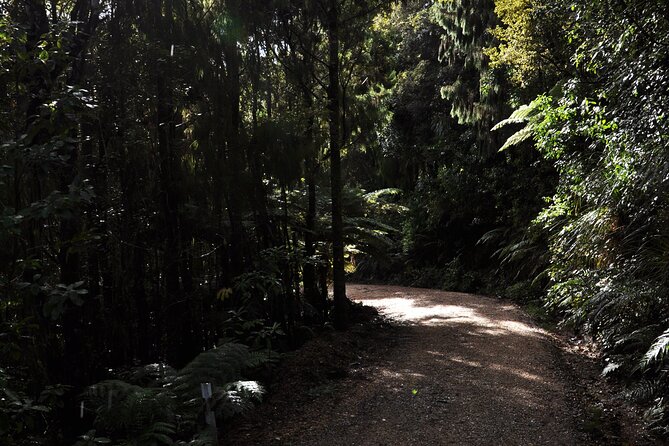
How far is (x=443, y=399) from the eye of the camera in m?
6.19

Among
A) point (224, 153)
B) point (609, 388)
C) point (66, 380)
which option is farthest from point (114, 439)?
point (609, 388)

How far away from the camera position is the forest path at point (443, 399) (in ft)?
17.3

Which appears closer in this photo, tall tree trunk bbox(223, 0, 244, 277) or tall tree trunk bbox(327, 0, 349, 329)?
tall tree trunk bbox(223, 0, 244, 277)

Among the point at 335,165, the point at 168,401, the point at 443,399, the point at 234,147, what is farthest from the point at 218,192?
the point at 443,399

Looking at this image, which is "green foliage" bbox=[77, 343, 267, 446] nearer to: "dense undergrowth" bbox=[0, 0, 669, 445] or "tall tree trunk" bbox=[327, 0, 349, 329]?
"dense undergrowth" bbox=[0, 0, 669, 445]

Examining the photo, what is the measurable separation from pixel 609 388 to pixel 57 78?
6836 mm

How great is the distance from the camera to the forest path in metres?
5.28

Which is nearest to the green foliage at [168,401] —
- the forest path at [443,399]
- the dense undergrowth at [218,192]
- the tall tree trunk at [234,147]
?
the dense undergrowth at [218,192]

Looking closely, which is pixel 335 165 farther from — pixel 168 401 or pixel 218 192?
pixel 168 401

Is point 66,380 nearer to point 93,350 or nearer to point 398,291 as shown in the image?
point 93,350

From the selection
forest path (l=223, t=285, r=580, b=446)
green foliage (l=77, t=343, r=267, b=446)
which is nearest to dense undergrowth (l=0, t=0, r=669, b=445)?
green foliage (l=77, t=343, r=267, b=446)

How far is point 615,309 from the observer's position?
6863mm

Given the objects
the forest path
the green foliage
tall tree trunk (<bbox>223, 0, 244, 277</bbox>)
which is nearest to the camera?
the green foliage

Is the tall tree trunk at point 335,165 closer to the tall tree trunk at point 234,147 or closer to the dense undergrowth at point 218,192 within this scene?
the dense undergrowth at point 218,192
